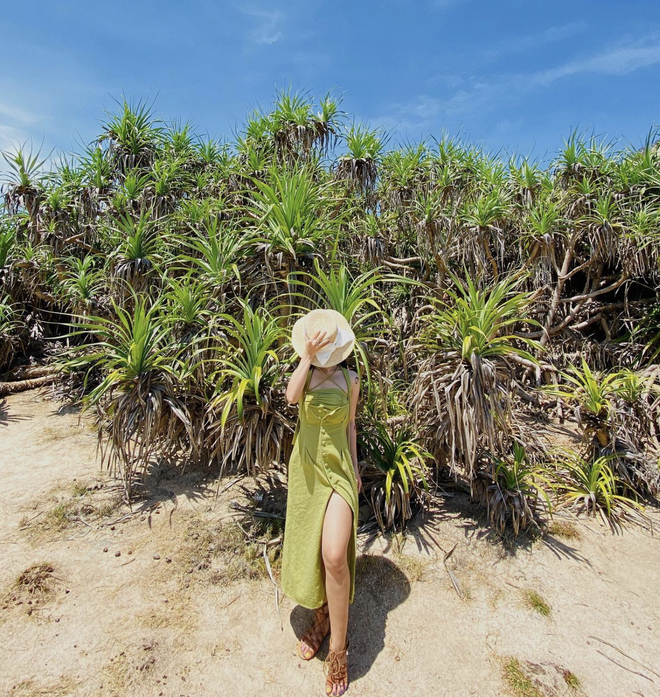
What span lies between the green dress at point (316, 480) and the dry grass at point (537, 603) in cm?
131

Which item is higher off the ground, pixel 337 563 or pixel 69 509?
pixel 337 563

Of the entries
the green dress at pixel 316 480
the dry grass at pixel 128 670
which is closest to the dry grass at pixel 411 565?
the green dress at pixel 316 480

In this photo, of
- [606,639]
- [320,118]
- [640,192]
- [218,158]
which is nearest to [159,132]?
[218,158]

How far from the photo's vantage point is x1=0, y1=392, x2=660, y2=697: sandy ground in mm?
2322

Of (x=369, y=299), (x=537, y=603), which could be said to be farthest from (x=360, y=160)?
(x=537, y=603)

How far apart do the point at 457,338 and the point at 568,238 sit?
3.35 meters

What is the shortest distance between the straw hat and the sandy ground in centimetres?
165

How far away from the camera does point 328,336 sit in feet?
7.40

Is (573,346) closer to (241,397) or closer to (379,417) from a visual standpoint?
(379,417)

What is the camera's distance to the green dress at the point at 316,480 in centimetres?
233

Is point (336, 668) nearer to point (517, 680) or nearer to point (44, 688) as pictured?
point (517, 680)

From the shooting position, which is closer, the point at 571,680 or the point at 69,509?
the point at 571,680

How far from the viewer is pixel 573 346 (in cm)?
594

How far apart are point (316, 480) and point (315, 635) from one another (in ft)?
3.04
